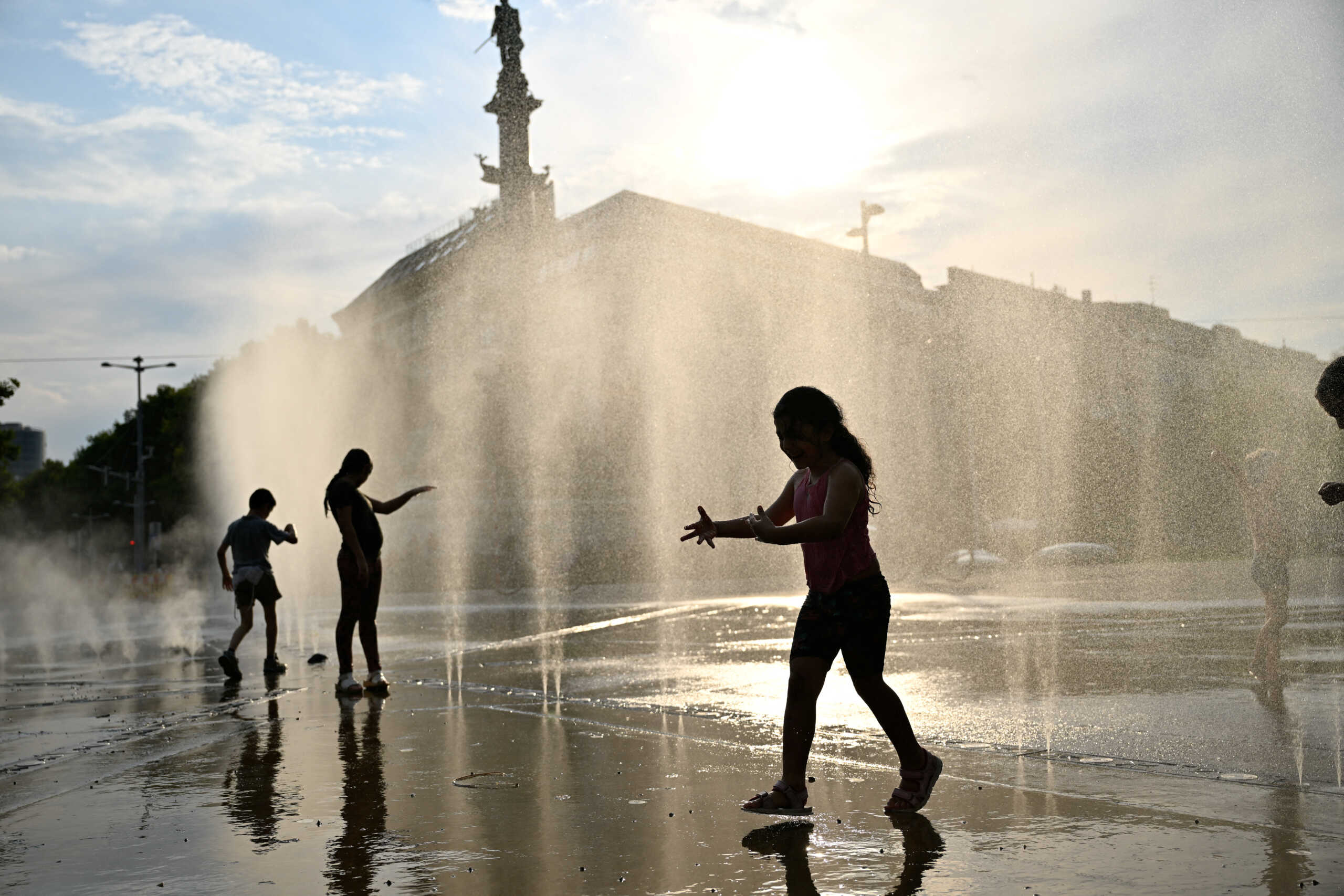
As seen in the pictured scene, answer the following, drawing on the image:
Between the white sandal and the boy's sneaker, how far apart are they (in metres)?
6.04

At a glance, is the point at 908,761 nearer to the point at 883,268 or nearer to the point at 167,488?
the point at 883,268

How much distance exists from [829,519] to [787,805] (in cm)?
100

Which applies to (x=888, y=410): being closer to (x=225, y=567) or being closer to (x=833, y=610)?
(x=225, y=567)

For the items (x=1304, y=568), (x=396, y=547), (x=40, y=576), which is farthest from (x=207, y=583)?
(x=1304, y=568)

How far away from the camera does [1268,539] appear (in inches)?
282

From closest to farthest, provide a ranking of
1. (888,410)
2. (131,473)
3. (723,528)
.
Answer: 1. (723,528)
2. (888,410)
3. (131,473)

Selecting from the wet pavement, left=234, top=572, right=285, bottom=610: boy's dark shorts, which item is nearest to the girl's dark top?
the wet pavement

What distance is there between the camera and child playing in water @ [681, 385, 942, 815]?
4.09 m

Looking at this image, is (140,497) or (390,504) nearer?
(390,504)

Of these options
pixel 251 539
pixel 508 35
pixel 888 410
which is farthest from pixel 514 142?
pixel 251 539

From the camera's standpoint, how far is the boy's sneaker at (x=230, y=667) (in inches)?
354

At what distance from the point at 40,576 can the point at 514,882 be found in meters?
56.7

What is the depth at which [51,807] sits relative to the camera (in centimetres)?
457

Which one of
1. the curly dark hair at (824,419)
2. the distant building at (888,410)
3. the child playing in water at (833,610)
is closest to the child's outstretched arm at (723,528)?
the child playing in water at (833,610)
